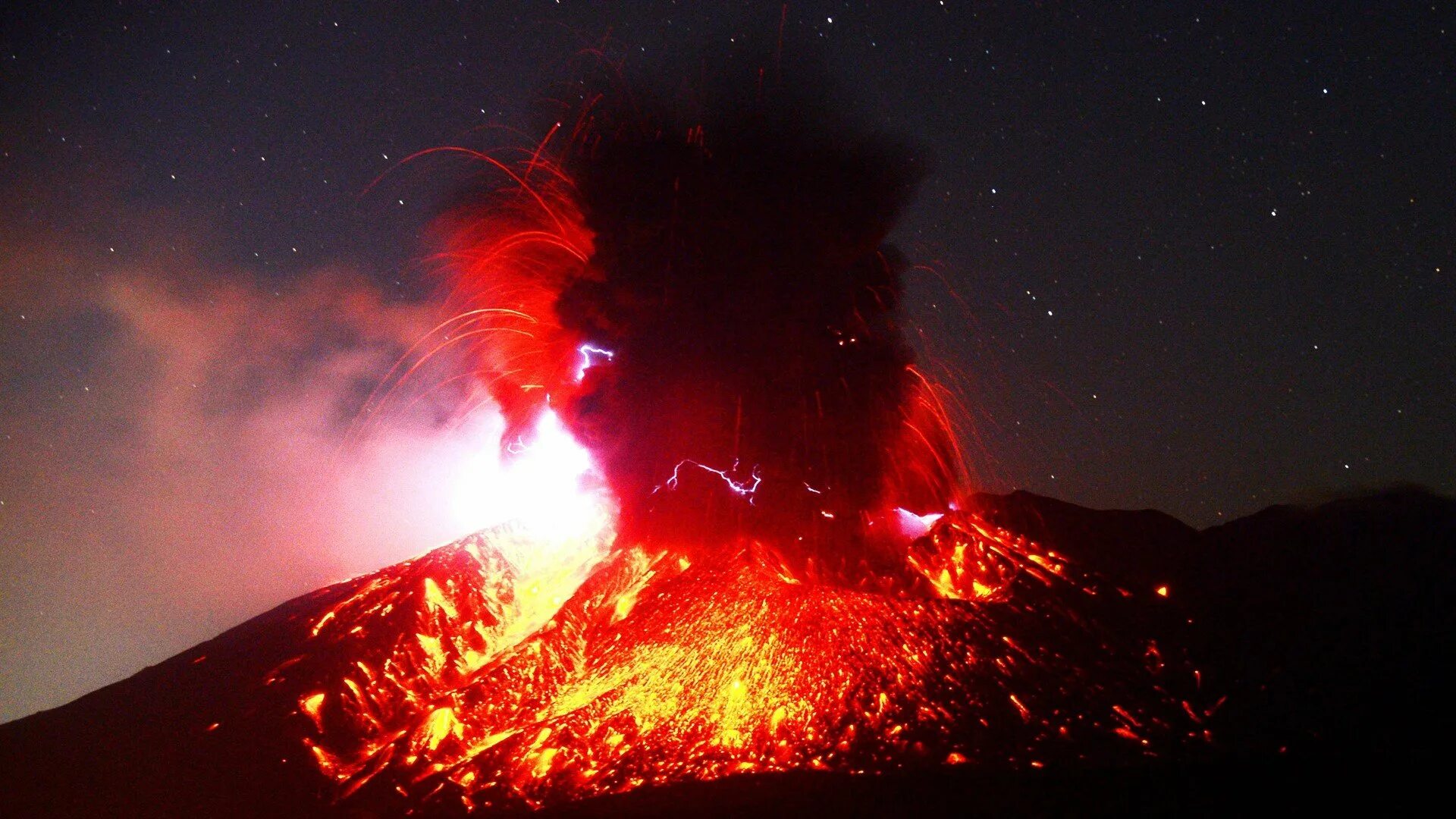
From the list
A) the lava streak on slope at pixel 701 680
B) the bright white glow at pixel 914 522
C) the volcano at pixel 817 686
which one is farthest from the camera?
the bright white glow at pixel 914 522

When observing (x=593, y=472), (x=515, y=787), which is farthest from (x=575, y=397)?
(x=515, y=787)

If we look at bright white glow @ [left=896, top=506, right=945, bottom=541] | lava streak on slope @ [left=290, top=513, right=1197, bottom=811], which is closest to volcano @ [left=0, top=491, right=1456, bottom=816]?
lava streak on slope @ [left=290, top=513, right=1197, bottom=811]

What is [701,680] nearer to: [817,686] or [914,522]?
[817,686]

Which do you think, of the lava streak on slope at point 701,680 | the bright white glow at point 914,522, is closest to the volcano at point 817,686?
the lava streak on slope at point 701,680

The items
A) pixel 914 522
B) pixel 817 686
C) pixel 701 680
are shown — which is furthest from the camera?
pixel 914 522

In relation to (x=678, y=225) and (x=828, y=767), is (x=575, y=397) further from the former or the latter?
(x=828, y=767)

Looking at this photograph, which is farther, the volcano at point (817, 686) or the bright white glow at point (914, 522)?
the bright white glow at point (914, 522)

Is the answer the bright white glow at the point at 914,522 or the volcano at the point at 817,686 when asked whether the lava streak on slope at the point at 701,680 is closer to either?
the volcano at the point at 817,686

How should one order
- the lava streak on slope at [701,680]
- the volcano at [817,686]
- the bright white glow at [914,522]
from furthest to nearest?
the bright white glow at [914,522]
the lava streak on slope at [701,680]
the volcano at [817,686]

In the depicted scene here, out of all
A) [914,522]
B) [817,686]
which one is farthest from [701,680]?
[914,522]
